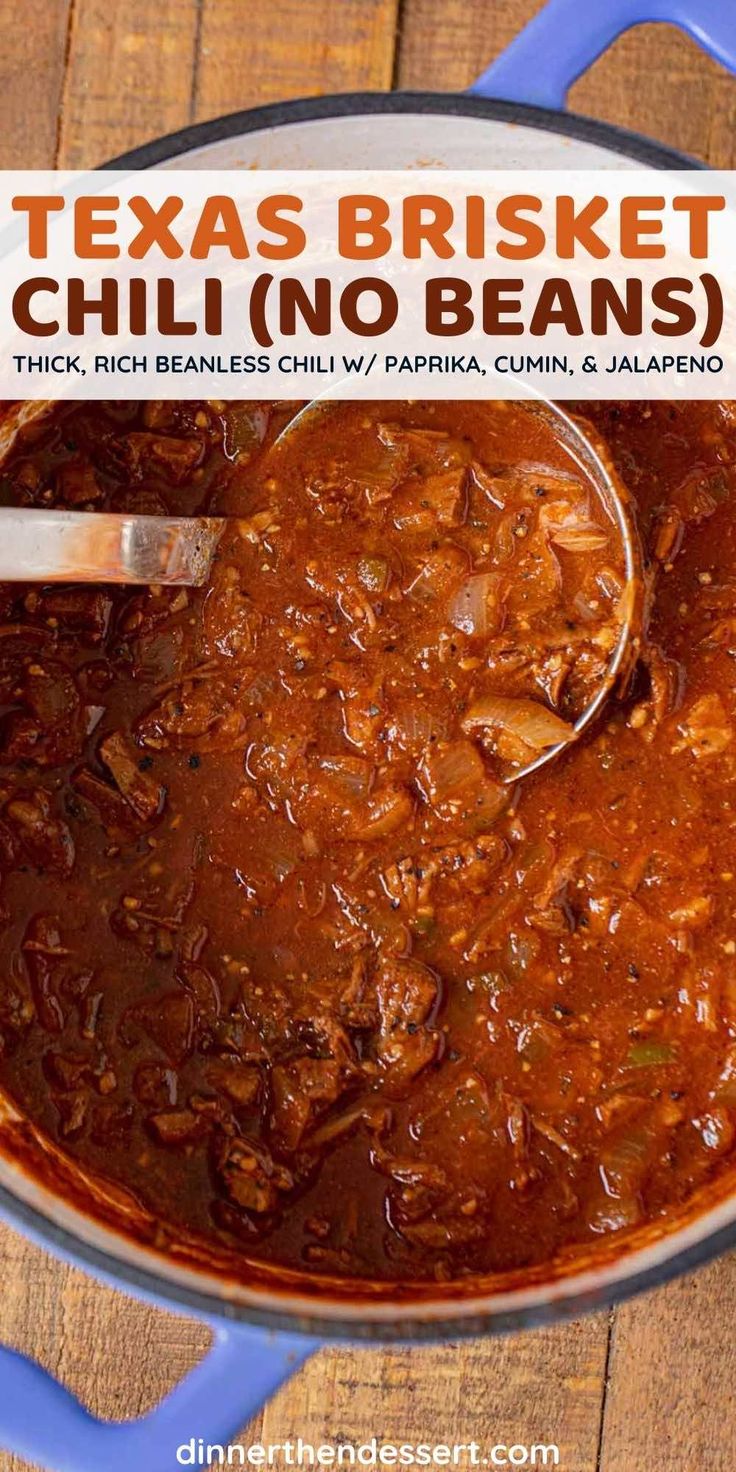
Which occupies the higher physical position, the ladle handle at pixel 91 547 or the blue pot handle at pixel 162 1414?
the ladle handle at pixel 91 547

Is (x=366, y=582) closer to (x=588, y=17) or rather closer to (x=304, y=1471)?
(x=588, y=17)

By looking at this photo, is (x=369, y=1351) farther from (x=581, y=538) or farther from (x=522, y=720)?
(x=581, y=538)

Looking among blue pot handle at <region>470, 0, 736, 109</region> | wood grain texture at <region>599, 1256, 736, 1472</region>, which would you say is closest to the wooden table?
wood grain texture at <region>599, 1256, 736, 1472</region>

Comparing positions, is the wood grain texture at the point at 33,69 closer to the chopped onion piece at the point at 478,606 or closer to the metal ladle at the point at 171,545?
the metal ladle at the point at 171,545

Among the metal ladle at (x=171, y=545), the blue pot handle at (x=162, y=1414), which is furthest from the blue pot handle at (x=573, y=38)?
the blue pot handle at (x=162, y=1414)

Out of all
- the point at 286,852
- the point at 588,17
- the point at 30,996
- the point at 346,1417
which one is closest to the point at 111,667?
the point at 286,852

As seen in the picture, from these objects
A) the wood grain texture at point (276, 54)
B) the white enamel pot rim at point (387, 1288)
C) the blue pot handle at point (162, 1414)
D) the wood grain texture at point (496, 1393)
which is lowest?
the wood grain texture at point (496, 1393)
